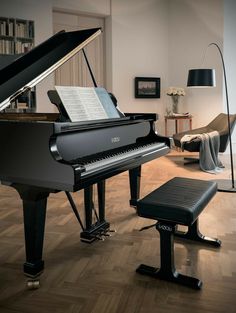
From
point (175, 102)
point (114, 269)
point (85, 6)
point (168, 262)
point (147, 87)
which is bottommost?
point (114, 269)

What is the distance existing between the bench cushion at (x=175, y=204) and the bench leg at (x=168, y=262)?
3.1 inches

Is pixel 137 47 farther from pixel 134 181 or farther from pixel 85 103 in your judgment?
→ pixel 85 103

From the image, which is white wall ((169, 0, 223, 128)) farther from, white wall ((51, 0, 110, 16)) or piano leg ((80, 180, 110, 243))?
piano leg ((80, 180, 110, 243))

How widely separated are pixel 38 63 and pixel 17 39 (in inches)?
155

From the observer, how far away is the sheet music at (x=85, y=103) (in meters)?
2.32

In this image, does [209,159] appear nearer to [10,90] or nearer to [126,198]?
[126,198]

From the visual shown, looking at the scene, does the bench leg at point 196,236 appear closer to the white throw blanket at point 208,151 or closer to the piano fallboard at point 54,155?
the piano fallboard at point 54,155

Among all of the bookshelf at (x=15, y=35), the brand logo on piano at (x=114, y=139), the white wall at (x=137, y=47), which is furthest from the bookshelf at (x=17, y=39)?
the brand logo on piano at (x=114, y=139)

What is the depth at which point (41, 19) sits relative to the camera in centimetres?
649

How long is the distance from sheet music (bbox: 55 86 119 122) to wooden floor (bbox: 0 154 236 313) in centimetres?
100

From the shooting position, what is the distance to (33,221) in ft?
6.91

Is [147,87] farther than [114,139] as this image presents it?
Yes

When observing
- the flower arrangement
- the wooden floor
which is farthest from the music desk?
the wooden floor

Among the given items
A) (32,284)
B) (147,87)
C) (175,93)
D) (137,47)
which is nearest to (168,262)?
(32,284)
